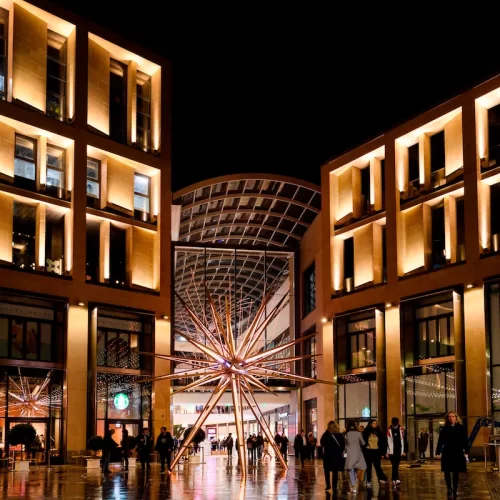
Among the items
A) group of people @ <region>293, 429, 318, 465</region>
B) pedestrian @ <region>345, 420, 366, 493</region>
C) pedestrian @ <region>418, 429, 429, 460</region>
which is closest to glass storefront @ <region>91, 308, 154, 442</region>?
group of people @ <region>293, 429, 318, 465</region>

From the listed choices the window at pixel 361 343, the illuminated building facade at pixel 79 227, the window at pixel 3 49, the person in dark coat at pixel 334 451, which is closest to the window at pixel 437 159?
the window at pixel 361 343

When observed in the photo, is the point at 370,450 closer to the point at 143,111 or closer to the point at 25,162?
the point at 25,162

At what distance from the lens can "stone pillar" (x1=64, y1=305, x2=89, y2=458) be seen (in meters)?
40.1

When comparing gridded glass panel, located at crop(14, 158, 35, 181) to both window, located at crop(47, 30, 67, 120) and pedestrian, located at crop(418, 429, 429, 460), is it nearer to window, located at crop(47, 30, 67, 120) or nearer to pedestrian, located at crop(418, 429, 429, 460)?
window, located at crop(47, 30, 67, 120)

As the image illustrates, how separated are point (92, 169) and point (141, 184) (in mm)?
3511

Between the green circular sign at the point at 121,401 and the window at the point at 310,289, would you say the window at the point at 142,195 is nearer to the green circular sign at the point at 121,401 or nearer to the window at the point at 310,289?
the green circular sign at the point at 121,401

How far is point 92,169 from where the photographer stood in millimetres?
44531

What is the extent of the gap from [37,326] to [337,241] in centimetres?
1951

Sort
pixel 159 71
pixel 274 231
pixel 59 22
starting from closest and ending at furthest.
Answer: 1. pixel 59 22
2. pixel 159 71
3. pixel 274 231

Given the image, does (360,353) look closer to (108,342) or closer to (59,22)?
(108,342)

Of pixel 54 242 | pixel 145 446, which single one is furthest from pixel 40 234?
pixel 145 446

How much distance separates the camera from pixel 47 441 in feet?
129

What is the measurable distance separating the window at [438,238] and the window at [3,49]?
2150 centimetres

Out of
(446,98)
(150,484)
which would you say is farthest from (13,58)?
(150,484)
